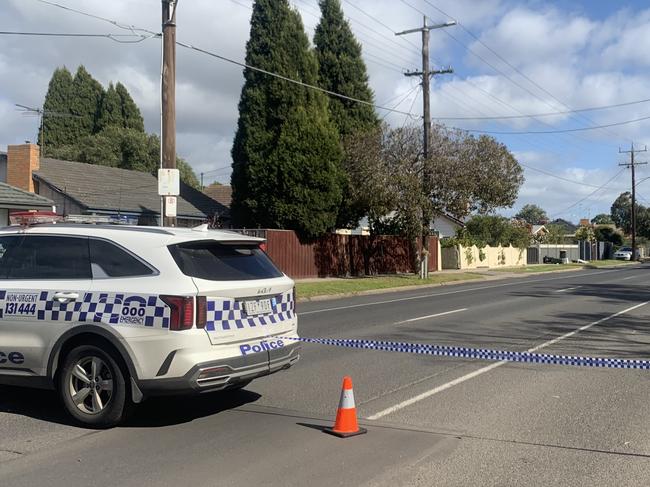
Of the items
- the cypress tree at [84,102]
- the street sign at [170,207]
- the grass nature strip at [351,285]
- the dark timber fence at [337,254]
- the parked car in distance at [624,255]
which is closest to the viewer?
the street sign at [170,207]

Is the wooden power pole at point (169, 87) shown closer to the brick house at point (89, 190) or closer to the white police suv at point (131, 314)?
the white police suv at point (131, 314)

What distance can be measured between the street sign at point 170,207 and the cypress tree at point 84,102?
41.8 m

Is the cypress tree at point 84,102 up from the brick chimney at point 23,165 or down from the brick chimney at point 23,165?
up

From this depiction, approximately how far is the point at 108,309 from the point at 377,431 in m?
2.54

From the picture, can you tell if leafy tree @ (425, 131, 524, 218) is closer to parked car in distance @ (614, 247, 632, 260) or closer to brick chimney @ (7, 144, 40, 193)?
brick chimney @ (7, 144, 40, 193)

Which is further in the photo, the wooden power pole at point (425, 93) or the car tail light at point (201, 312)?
the wooden power pole at point (425, 93)

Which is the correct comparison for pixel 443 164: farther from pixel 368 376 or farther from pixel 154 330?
pixel 154 330

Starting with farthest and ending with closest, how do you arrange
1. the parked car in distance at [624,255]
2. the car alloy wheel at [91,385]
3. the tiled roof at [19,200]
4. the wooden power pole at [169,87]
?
the parked car in distance at [624,255] < the tiled roof at [19,200] < the wooden power pole at [169,87] < the car alloy wheel at [91,385]

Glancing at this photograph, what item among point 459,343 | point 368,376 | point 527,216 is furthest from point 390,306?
point 527,216

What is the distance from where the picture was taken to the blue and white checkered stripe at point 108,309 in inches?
220

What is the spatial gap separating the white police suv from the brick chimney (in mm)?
23330

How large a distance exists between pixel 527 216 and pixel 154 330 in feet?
497

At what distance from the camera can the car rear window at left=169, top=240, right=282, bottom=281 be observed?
5828 millimetres

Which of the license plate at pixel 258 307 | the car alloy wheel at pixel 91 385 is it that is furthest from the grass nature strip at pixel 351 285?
the car alloy wheel at pixel 91 385
